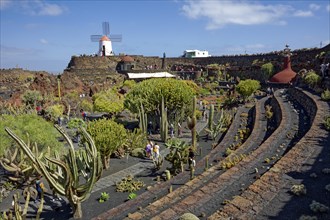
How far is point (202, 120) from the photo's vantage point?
27.0 m

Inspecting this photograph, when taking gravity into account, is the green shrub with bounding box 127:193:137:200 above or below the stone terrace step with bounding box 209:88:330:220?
below

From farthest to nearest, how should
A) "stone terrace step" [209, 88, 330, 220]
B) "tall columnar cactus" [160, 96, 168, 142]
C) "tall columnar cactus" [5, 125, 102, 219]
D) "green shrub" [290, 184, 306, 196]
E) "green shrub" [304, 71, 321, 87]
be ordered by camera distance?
"green shrub" [304, 71, 321, 87] → "tall columnar cactus" [160, 96, 168, 142] → "tall columnar cactus" [5, 125, 102, 219] → "green shrub" [290, 184, 306, 196] → "stone terrace step" [209, 88, 330, 220]

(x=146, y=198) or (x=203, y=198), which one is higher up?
(x=203, y=198)

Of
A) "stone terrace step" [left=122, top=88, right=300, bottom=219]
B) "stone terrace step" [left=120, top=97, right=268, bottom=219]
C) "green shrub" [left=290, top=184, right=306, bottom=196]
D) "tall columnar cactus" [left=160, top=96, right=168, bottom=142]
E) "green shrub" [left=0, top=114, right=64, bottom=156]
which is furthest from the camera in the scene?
"tall columnar cactus" [left=160, top=96, right=168, bottom=142]

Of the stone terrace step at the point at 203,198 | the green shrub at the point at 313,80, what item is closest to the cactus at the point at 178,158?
the stone terrace step at the point at 203,198

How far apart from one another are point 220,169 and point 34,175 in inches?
363

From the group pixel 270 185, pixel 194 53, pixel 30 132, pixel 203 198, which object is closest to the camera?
pixel 270 185

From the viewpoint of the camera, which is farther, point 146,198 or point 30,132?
Answer: point 30,132

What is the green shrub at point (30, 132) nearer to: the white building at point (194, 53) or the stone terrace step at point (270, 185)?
the stone terrace step at point (270, 185)

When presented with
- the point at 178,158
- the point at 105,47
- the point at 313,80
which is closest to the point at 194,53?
the point at 105,47

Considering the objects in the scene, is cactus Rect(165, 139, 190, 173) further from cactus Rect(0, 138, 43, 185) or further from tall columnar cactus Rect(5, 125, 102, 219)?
cactus Rect(0, 138, 43, 185)

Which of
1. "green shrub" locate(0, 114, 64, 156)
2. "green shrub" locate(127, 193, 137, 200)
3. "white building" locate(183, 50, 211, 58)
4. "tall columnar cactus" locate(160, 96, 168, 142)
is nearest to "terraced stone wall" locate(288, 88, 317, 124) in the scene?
"tall columnar cactus" locate(160, 96, 168, 142)

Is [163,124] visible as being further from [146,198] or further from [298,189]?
[298,189]

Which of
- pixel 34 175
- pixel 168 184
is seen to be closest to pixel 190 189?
pixel 168 184
